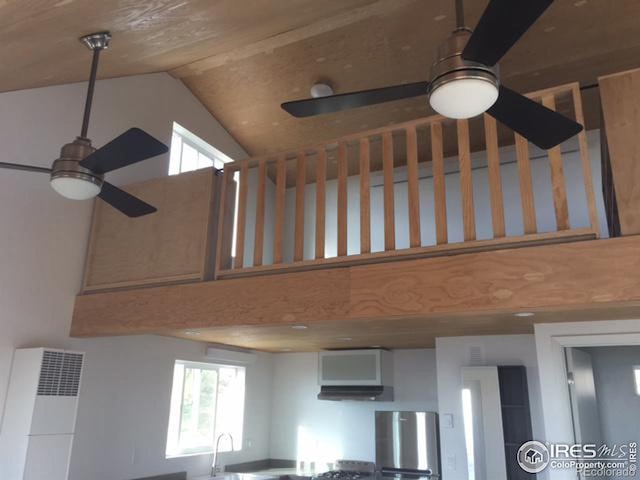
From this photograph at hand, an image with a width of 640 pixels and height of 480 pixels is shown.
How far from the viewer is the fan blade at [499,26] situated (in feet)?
5.46

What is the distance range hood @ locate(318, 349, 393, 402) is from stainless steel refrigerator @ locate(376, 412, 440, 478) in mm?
310

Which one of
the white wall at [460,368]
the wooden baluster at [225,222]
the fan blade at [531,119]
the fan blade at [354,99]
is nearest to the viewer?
the fan blade at [531,119]

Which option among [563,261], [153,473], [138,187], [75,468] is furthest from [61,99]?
[563,261]

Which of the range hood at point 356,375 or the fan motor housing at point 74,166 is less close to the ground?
the fan motor housing at point 74,166

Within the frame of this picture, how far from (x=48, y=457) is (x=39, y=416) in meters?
0.29

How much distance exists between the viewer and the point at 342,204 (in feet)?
11.9

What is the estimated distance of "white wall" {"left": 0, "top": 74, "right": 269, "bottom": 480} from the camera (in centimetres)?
388

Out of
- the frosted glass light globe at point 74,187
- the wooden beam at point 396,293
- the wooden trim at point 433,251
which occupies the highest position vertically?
the frosted glass light globe at point 74,187

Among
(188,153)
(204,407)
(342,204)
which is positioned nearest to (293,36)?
(188,153)

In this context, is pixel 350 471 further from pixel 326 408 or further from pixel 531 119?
pixel 531 119

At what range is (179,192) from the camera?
420 centimetres

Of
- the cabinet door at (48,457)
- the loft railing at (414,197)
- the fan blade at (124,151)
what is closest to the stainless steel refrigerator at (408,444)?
the loft railing at (414,197)

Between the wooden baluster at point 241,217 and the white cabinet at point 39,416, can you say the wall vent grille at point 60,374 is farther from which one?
the wooden baluster at point 241,217

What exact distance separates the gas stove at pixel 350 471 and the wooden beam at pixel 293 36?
4.38 m
